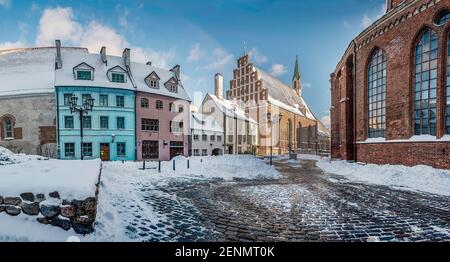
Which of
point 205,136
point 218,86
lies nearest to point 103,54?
point 205,136

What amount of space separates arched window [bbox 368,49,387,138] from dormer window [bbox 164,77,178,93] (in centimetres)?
2277

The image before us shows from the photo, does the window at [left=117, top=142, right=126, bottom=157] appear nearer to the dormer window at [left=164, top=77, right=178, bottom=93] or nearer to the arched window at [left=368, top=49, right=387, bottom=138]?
the dormer window at [left=164, top=77, right=178, bottom=93]

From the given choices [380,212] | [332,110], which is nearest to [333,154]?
[332,110]

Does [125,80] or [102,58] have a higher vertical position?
[102,58]

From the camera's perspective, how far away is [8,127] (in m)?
24.1

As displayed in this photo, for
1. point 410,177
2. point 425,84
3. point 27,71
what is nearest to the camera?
point 410,177

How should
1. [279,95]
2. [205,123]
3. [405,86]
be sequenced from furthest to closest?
[279,95] < [205,123] < [405,86]

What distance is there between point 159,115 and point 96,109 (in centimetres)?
693

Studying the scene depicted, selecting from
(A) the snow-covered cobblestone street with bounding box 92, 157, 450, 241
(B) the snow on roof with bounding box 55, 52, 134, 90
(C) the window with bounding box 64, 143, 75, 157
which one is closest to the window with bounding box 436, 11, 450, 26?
(A) the snow-covered cobblestone street with bounding box 92, 157, 450, 241

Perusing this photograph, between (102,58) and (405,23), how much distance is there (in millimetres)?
29948

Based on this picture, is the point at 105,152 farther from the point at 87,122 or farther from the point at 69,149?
the point at 87,122

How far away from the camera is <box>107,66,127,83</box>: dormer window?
2583 centimetres

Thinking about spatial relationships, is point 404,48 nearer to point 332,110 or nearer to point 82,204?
point 332,110

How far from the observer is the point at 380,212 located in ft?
19.1
